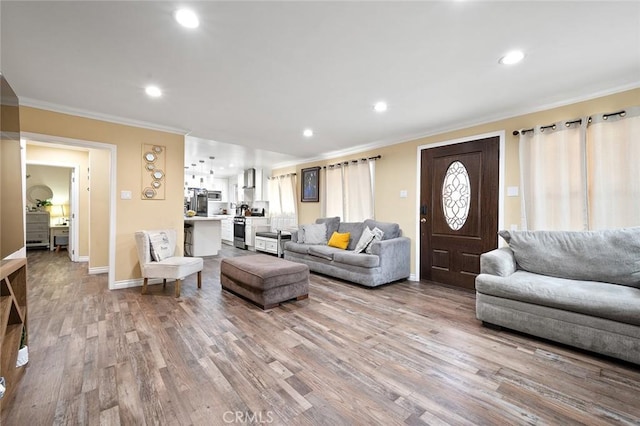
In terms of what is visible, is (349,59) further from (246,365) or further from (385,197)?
(385,197)

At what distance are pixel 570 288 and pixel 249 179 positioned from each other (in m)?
7.71

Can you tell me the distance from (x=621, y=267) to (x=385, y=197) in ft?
9.75

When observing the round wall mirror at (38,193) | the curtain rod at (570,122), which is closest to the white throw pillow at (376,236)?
the curtain rod at (570,122)

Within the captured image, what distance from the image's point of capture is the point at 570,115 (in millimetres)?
2980

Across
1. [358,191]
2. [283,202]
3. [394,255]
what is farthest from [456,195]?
[283,202]

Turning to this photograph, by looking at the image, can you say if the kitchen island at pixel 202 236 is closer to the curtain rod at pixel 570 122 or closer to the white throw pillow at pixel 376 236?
the white throw pillow at pixel 376 236

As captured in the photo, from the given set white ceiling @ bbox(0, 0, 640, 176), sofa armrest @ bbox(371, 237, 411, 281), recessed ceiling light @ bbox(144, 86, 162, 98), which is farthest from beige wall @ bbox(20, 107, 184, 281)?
sofa armrest @ bbox(371, 237, 411, 281)

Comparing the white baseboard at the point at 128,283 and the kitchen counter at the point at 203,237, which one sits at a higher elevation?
the kitchen counter at the point at 203,237

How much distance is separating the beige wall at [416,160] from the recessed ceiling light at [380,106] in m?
1.30

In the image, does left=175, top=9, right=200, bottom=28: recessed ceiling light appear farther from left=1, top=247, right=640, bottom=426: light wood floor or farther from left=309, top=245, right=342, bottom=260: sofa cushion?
left=309, top=245, right=342, bottom=260: sofa cushion

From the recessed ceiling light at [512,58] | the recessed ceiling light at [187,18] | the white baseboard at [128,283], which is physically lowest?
the white baseboard at [128,283]

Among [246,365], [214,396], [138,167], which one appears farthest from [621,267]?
[138,167]

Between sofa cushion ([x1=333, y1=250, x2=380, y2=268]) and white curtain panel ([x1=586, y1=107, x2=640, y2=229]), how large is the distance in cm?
238

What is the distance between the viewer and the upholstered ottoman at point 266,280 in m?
2.97
